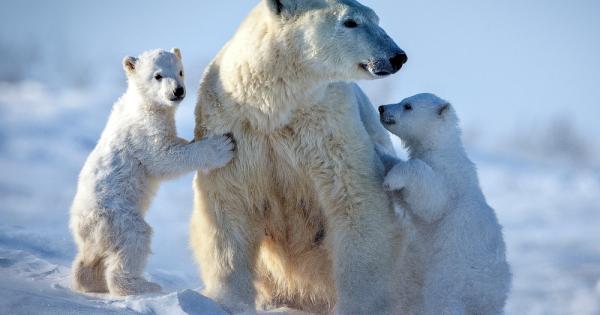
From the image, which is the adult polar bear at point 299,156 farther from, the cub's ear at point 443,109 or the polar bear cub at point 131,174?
the cub's ear at point 443,109

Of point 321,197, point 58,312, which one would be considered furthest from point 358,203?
point 58,312

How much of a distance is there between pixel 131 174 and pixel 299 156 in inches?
54.7

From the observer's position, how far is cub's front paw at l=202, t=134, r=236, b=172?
21.7 ft

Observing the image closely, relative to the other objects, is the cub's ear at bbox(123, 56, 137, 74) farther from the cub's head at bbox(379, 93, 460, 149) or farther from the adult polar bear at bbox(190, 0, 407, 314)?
the cub's head at bbox(379, 93, 460, 149)

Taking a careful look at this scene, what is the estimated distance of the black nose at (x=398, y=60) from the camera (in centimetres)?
620

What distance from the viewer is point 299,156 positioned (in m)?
6.65

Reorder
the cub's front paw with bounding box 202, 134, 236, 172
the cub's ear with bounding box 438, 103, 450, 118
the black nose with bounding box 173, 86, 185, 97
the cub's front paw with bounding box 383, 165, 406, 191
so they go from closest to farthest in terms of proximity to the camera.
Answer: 1. the cub's front paw with bounding box 383, 165, 406, 191
2. the cub's front paw with bounding box 202, 134, 236, 172
3. the black nose with bounding box 173, 86, 185, 97
4. the cub's ear with bounding box 438, 103, 450, 118

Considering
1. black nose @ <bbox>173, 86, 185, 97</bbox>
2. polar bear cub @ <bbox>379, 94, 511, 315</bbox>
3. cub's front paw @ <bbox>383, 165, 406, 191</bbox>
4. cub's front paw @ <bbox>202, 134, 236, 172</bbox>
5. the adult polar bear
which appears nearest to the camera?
polar bear cub @ <bbox>379, 94, 511, 315</bbox>

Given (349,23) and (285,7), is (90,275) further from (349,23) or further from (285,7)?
(349,23)

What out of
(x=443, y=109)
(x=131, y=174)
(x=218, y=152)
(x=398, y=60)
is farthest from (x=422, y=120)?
(x=131, y=174)

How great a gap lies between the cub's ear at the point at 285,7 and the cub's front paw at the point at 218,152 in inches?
42.6

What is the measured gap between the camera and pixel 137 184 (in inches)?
271

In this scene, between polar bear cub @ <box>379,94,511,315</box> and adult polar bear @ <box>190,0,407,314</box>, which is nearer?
polar bear cub @ <box>379,94,511,315</box>

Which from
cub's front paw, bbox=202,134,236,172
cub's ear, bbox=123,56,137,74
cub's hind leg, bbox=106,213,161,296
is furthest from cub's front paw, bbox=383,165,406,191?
cub's ear, bbox=123,56,137,74
